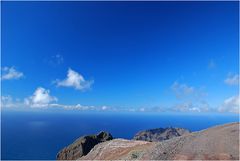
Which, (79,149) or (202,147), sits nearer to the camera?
(202,147)

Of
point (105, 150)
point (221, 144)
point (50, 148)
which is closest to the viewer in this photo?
point (221, 144)

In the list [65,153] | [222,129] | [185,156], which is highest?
[222,129]

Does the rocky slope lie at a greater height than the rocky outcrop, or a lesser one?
greater

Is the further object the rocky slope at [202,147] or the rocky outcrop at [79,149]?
the rocky outcrop at [79,149]

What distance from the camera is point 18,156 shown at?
509ft

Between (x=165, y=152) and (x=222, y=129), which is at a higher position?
(x=222, y=129)

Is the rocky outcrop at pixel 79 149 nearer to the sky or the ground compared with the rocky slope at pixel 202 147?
nearer to the ground

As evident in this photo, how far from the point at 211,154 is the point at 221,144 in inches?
127

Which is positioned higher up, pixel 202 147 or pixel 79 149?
pixel 202 147

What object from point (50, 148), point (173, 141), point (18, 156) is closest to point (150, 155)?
point (173, 141)

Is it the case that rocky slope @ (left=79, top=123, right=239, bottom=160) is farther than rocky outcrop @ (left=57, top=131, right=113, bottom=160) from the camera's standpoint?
No

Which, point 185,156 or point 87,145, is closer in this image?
point 185,156

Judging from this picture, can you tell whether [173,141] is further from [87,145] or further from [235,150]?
[87,145]

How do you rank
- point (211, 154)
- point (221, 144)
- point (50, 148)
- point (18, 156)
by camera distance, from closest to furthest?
1. point (211, 154)
2. point (221, 144)
3. point (18, 156)
4. point (50, 148)
